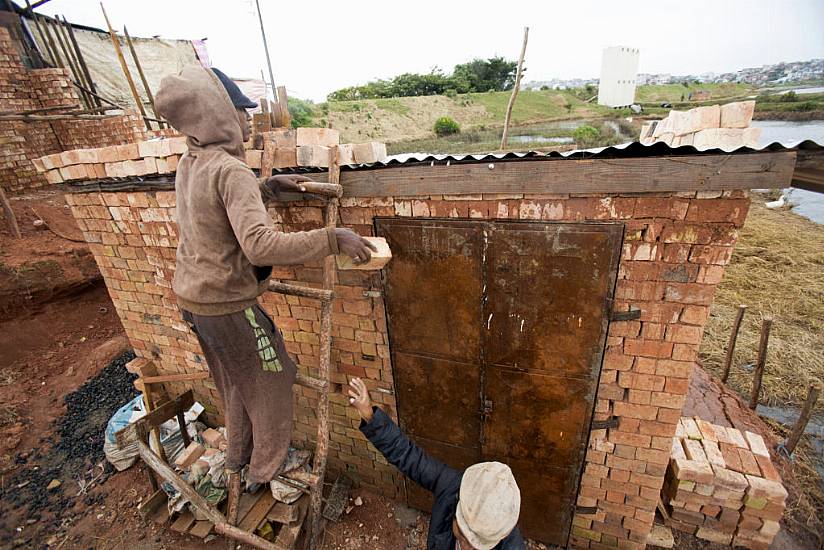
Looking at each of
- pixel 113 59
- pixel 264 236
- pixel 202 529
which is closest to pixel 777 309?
pixel 264 236

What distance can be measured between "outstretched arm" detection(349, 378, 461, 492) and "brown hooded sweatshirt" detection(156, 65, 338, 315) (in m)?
1.00

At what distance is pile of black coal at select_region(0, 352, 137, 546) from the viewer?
3625mm

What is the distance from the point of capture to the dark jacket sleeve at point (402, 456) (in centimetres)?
230

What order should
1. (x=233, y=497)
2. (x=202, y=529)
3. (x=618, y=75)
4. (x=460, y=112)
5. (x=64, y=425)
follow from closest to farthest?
(x=233, y=497)
(x=202, y=529)
(x=64, y=425)
(x=618, y=75)
(x=460, y=112)

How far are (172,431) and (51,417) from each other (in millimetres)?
2582

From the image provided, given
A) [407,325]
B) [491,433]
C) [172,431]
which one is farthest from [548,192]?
[172,431]

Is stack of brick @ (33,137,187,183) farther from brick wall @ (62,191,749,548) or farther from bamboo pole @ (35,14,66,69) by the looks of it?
bamboo pole @ (35,14,66,69)

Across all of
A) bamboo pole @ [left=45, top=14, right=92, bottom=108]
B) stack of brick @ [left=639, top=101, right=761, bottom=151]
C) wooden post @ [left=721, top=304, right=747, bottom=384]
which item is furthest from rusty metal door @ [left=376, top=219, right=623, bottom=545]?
bamboo pole @ [left=45, top=14, right=92, bottom=108]

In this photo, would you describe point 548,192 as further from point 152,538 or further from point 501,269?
point 152,538

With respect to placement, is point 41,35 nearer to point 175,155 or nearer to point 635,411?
point 175,155

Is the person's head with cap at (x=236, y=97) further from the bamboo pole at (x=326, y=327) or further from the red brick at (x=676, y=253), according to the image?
the red brick at (x=676, y=253)

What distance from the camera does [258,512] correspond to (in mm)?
2961

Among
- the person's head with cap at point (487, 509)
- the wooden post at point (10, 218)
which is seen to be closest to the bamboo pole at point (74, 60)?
the wooden post at point (10, 218)

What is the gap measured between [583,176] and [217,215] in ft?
6.23
